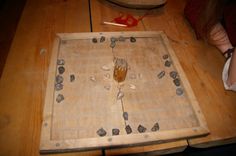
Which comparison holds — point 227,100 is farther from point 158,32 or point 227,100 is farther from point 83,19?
point 83,19

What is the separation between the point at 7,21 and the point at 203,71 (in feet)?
5.10

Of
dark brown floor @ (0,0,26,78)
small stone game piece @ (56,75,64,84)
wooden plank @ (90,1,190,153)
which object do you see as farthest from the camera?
dark brown floor @ (0,0,26,78)

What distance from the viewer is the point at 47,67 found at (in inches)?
26.0

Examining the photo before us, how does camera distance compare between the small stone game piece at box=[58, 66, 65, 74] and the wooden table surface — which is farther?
the small stone game piece at box=[58, 66, 65, 74]

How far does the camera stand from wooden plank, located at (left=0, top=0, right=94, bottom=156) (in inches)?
19.5

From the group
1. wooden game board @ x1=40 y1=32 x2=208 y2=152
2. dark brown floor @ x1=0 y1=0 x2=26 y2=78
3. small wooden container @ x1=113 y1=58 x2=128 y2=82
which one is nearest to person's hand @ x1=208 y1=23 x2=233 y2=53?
wooden game board @ x1=40 y1=32 x2=208 y2=152

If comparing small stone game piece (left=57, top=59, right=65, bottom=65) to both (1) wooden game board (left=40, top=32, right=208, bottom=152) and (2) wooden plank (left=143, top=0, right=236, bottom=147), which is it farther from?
(2) wooden plank (left=143, top=0, right=236, bottom=147)

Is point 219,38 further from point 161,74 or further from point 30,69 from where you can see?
point 30,69

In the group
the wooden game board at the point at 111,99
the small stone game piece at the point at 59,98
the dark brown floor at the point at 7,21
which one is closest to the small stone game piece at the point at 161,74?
the wooden game board at the point at 111,99

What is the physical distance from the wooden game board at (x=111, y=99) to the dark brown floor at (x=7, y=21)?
858 mm

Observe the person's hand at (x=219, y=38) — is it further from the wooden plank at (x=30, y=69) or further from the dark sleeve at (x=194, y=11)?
the wooden plank at (x=30, y=69)

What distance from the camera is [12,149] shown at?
1.54ft

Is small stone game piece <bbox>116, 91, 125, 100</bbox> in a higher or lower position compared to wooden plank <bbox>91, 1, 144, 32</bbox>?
lower

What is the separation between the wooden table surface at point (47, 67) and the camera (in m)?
0.51
